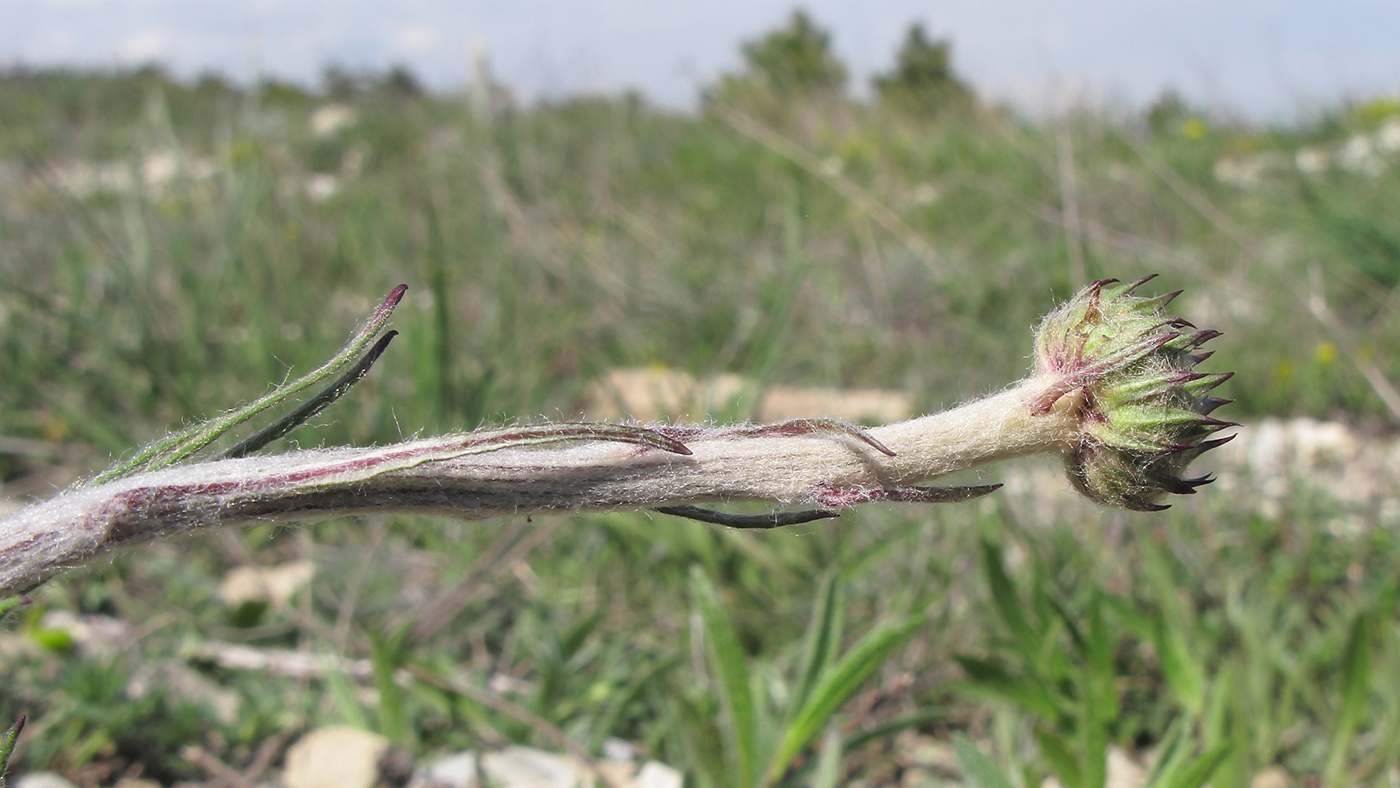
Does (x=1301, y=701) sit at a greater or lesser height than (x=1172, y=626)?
lesser

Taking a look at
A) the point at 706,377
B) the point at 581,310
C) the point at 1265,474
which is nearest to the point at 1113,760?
the point at 1265,474

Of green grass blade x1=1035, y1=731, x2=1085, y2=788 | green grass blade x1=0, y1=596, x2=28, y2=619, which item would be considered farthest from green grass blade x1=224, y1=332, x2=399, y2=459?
green grass blade x1=1035, y1=731, x2=1085, y2=788

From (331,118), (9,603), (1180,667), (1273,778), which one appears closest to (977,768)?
(1180,667)

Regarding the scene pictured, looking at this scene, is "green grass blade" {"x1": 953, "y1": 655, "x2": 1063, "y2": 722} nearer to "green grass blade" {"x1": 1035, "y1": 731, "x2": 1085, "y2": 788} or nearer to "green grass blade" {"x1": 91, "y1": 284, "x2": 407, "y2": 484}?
"green grass blade" {"x1": 1035, "y1": 731, "x2": 1085, "y2": 788}

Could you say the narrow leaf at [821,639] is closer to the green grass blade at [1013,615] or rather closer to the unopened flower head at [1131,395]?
the green grass blade at [1013,615]

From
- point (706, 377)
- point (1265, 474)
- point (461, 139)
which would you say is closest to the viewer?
point (1265, 474)

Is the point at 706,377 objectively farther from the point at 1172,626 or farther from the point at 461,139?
the point at 461,139

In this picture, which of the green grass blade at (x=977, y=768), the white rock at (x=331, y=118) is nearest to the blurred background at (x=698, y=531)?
the green grass blade at (x=977, y=768)
